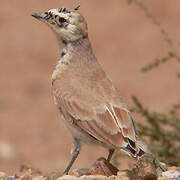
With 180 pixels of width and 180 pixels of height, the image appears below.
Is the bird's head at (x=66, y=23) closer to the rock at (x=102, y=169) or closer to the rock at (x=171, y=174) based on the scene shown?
the rock at (x=102, y=169)

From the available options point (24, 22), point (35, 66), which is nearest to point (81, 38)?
point (35, 66)

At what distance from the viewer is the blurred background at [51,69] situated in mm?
14766

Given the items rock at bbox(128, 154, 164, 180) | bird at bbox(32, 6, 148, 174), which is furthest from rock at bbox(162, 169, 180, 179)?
bird at bbox(32, 6, 148, 174)

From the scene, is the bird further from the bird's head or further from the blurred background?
the blurred background

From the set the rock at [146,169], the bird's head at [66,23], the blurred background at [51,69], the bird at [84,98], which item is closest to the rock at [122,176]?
the rock at [146,169]

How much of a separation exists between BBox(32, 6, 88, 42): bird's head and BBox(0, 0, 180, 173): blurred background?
17.7ft

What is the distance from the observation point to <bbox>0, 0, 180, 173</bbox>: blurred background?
48.4 ft

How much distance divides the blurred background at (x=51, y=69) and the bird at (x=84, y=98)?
5335 mm

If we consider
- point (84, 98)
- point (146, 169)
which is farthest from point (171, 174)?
point (84, 98)

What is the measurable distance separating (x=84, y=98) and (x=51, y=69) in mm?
9791

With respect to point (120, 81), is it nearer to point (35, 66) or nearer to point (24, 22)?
point (35, 66)

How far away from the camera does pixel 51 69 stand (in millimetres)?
17359

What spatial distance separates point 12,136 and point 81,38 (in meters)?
6.90

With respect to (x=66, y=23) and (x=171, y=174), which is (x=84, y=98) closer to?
(x=66, y=23)
